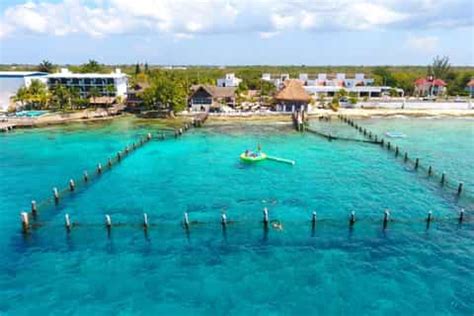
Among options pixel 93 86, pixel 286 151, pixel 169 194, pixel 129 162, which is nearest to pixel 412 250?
pixel 169 194

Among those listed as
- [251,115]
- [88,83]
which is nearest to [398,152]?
[251,115]

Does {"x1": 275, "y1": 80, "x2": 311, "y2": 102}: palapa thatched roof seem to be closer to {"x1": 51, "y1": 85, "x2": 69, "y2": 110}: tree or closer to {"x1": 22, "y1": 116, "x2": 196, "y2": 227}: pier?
{"x1": 22, "y1": 116, "x2": 196, "y2": 227}: pier

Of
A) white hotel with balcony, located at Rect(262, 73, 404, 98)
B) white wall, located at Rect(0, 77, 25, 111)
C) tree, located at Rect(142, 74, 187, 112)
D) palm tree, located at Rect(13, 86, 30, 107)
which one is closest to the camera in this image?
tree, located at Rect(142, 74, 187, 112)

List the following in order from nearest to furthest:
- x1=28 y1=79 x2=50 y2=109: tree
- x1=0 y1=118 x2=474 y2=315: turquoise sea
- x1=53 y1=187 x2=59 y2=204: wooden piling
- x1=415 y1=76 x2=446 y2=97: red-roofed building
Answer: x1=0 y1=118 x2=474 y2=315: turquoise sea < x1=53 y1=187 x2=59 y2=204: wooden piling < x1=28 y1=79 x2=50 y2=109: tree < x1=415 y1=76 x2=446 y2=97: red-roofed building

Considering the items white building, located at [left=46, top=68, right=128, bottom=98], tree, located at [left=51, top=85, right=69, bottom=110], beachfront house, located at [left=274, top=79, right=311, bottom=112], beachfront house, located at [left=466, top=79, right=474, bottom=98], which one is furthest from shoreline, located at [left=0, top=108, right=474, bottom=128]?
beachfront house, located at [left=466, top=79, right=474, bottom=98]

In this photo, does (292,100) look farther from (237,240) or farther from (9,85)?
(237,240)

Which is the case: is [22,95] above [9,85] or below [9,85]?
below
